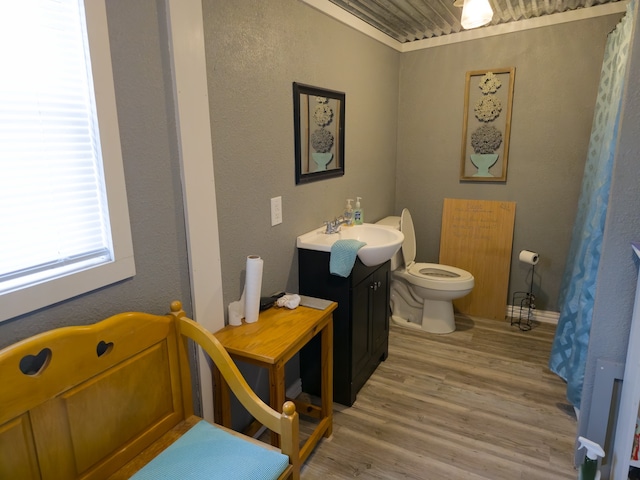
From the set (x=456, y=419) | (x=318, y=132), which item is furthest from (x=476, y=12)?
(x=456, y=419)

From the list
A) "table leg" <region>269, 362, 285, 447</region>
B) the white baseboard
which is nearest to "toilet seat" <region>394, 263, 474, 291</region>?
the white baseboard

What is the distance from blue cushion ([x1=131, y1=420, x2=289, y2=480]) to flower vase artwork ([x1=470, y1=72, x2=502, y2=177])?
278 centimetres

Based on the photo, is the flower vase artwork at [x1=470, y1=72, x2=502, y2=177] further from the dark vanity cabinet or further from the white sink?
the dark vanity cabinet

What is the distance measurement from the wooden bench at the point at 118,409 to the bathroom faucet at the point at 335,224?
45.0 inches

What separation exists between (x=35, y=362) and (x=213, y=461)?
22.4 inches

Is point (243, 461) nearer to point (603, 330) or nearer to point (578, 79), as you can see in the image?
point (603, 330)

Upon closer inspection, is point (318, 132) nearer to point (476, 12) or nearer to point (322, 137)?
point (322, 137)

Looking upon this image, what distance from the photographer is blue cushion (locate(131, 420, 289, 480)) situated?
117cm

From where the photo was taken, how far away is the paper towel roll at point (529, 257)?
3025 millimetres

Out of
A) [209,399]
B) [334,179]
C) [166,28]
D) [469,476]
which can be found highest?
[166,28]

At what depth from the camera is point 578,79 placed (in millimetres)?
2869

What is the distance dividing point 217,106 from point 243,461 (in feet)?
4.25

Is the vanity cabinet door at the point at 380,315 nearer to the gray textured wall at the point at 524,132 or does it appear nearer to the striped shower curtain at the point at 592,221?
the striped shower curtain at the point at 592,221

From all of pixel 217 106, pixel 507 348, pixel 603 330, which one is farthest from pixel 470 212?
pixel 217 106
